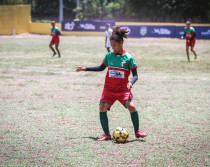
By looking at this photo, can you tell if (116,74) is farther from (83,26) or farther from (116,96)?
(83,26)

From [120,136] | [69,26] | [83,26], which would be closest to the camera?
[120,136]

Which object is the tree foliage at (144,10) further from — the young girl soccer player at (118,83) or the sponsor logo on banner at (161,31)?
the young girl soccer player at (118,83)

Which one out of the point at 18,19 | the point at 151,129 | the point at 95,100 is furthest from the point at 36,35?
the point at 151,129

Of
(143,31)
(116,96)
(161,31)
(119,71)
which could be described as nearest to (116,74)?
(119,71)

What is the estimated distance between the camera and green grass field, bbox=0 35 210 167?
5156 millimetres

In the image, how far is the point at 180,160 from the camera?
16.6 feet

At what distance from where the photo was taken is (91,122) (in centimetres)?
734

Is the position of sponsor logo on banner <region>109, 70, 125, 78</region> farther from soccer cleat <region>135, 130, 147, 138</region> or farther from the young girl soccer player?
soccer cleat <region>135, 130, 147, 138</region>

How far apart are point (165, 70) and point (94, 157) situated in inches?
458

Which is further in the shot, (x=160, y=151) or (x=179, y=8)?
(x=179, y=8)

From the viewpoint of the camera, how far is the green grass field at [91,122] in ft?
16.9

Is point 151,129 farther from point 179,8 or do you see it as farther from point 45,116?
point 179,8

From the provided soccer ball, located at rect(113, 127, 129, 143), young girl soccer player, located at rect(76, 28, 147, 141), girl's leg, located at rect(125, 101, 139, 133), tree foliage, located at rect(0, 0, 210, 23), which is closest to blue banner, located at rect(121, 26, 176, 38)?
tree foliage, located at rect(0, 0, 210, 23)

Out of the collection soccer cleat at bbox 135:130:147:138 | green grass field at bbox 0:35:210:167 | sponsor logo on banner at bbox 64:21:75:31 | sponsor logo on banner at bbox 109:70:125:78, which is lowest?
green grass field at bbox 0:35:210:167
